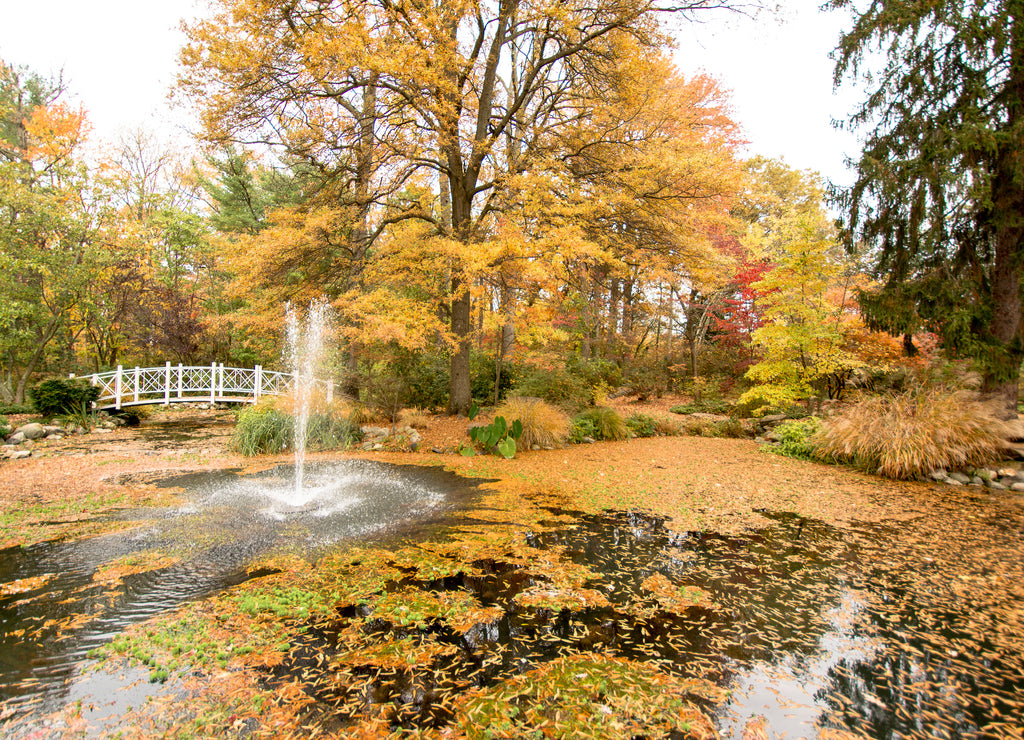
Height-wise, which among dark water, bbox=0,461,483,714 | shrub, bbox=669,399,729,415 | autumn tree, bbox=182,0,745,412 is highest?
autumn tree, bbox=182,0,745,412

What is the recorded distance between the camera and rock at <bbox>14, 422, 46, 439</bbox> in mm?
9148

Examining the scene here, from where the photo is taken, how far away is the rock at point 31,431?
9.15 metres

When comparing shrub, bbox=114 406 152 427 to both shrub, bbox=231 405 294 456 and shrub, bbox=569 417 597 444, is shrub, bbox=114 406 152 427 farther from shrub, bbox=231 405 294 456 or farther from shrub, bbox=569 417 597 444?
shrub, bbox=569 417 597 444

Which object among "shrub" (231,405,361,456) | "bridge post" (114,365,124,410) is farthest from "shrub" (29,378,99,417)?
"shrub" (231,405,361,456)

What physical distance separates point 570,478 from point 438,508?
6.91ft

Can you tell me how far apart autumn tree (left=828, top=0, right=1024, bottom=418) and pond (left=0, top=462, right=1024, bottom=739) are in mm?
4113

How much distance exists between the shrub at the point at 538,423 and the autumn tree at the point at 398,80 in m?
1.66

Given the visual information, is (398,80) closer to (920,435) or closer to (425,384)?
(425,384)

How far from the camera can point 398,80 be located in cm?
746

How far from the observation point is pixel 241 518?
15.6ft

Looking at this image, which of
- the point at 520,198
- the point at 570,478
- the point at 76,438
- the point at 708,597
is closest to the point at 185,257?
the point at 76,438

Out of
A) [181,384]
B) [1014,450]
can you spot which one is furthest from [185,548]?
[181,384]

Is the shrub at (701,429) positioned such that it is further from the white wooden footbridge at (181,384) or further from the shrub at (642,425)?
the white wooden footbridge at (181,384)

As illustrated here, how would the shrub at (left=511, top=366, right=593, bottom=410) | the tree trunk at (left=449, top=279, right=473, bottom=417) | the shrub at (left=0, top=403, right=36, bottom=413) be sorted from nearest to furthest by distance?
1. the tree trunk at (left=449, top=279, right=473, bottom=417)
2. the shrub at (left=511, top=366, right=593, bottom=410)
3. the shrub at (left=0, top=403, right=36, bottom=413)
